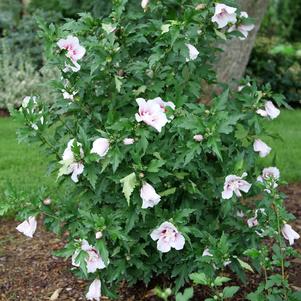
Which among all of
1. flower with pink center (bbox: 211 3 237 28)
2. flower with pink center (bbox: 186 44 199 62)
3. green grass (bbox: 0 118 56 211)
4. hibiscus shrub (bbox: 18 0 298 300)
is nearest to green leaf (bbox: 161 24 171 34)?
hibiscus shrub (bbox: 18 0 298 300)

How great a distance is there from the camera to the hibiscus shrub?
3.12 m

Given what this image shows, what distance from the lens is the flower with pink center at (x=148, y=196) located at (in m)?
3.06

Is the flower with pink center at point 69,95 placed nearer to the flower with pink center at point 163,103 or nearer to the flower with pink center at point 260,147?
the flower with pink center at point 163,103

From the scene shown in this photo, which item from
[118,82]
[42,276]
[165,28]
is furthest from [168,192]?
[42,276]

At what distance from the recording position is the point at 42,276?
4.14 m

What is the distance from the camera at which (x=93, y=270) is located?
330cm

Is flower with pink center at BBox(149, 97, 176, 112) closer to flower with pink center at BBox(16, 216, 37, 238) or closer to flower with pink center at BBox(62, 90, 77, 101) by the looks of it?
flower with pink center at BBox(62, 90, 77, 101)

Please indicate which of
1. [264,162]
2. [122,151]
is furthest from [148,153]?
[264,162]

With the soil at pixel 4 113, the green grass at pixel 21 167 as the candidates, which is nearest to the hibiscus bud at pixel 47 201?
the green grass at pixel 21 167

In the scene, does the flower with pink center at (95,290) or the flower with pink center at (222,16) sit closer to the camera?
the flower with pink center at (222,16)

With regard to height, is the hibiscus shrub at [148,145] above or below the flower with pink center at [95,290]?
above

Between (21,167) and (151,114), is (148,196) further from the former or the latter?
(21,167)

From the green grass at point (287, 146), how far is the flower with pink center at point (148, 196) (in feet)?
6.97

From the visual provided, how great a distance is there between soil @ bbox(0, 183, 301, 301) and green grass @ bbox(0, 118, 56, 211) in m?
0.79
